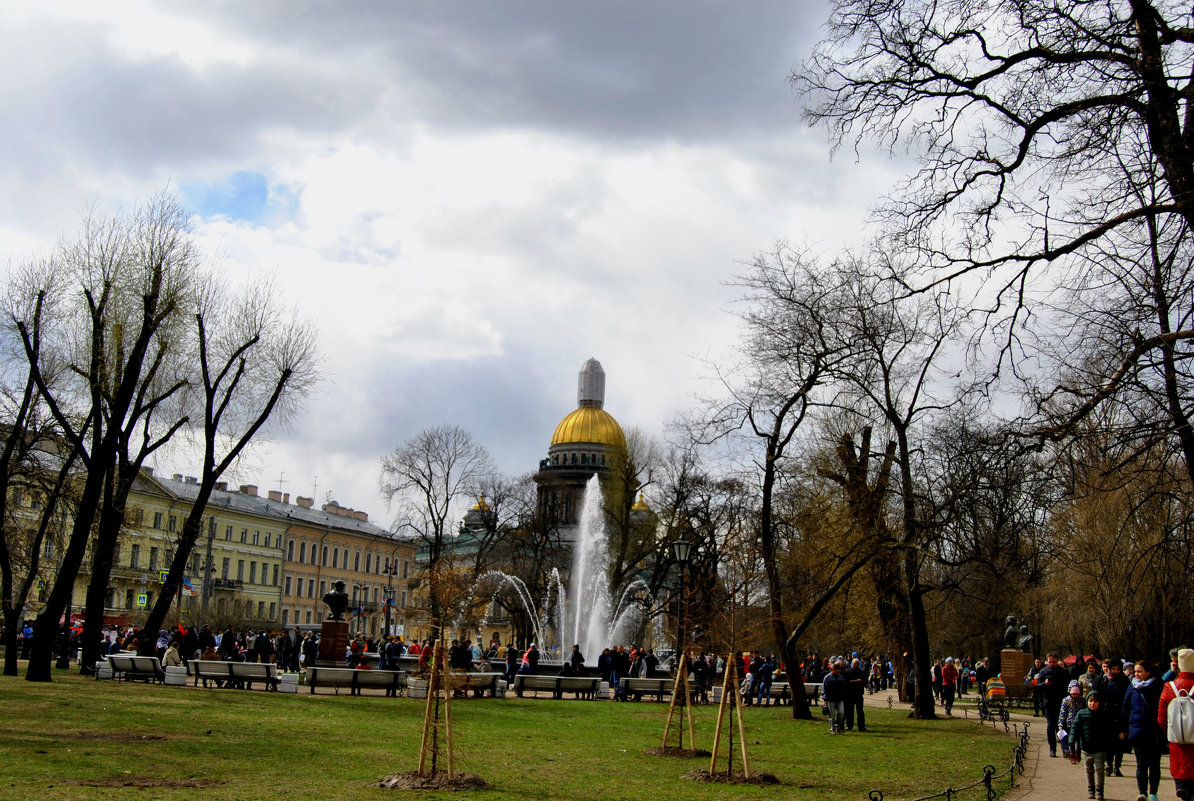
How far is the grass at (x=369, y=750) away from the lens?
36.1ft

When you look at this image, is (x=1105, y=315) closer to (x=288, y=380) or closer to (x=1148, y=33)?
(x=1148, y=33)

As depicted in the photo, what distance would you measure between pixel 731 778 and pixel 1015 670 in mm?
27017

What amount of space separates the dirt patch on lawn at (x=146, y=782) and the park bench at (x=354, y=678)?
14.1 metres

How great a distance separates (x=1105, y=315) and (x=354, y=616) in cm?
9581

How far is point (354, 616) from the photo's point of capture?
330 ft

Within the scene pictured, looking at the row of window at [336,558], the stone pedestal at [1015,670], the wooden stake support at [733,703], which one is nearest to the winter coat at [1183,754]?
the wooden stake support at [733,703]

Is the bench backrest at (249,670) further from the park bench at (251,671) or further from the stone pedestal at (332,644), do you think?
the stone pedestal at (332,644)

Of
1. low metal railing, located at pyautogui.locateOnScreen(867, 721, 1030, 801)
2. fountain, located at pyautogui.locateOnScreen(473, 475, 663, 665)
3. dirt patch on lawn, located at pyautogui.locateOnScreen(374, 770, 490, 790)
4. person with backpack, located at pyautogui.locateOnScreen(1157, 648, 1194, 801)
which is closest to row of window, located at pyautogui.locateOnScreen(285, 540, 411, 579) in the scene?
fountain, located at pyautogui.locateOnScreen(473, 475, 663, 665)

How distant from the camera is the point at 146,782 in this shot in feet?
34.8

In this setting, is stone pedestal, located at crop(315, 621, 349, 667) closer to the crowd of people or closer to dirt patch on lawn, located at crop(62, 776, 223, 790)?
the crowd of people

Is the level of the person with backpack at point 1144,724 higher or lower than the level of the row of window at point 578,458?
lower

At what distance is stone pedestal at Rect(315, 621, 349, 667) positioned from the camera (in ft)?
98.2

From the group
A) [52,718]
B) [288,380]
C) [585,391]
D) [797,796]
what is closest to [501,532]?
[288,380]

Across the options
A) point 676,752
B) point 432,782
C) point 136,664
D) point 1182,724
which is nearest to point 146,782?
point 432,782
